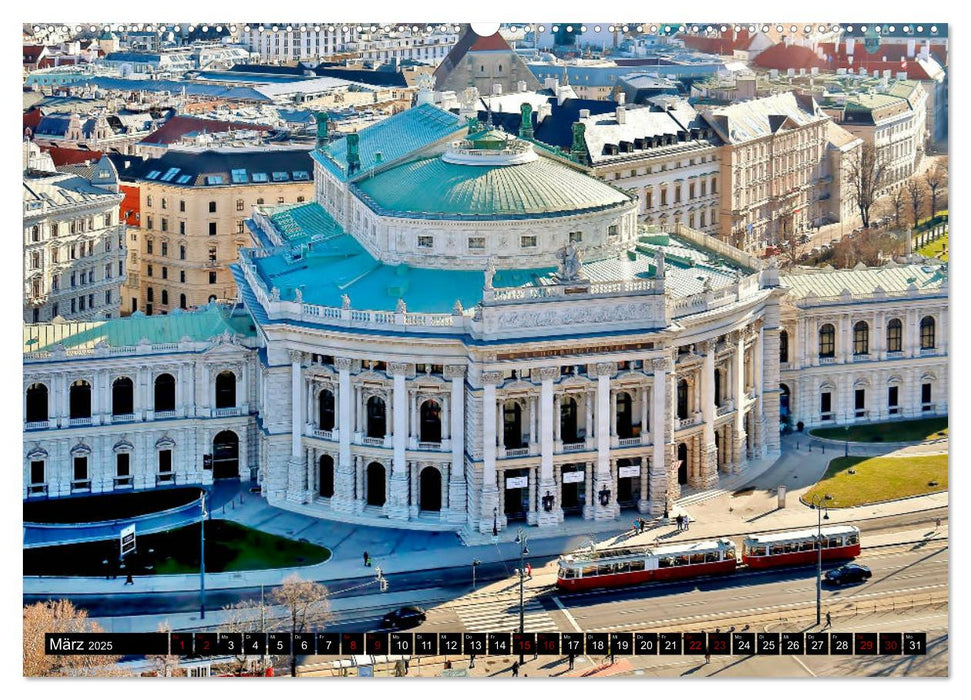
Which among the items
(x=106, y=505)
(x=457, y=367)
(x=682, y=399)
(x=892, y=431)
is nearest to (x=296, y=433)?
(x=457, y=367)

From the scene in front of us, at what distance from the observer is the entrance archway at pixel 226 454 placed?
162 metres

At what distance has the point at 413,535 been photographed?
5925 inches

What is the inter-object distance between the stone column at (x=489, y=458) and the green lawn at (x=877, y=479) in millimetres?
22830

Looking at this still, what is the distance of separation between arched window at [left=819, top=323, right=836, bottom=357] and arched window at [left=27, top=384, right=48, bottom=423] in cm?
6120

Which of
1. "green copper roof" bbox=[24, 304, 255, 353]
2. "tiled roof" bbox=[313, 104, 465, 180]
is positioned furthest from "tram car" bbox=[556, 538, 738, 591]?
"tiled roof" bbox=[313, 104, 465, 180]

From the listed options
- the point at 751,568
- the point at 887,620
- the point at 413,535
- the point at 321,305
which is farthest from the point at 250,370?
the point at 887,620

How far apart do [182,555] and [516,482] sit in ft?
76.8

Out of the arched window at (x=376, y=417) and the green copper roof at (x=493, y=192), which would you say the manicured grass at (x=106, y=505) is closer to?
the arched window at (x=376, y=417)

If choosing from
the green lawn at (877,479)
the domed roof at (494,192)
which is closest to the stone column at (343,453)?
the domed roof at (494,192)

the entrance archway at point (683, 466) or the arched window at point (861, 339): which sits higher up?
the arched window at point (861, 339)

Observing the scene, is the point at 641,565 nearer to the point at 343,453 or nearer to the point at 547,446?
the point at 547,446

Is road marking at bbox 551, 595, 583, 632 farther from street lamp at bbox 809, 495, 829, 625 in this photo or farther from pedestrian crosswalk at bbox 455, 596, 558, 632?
street lamp at bbox 809, 495, 829, 625

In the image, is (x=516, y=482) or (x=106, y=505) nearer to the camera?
(x=516, y=482)

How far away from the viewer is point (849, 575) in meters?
140
